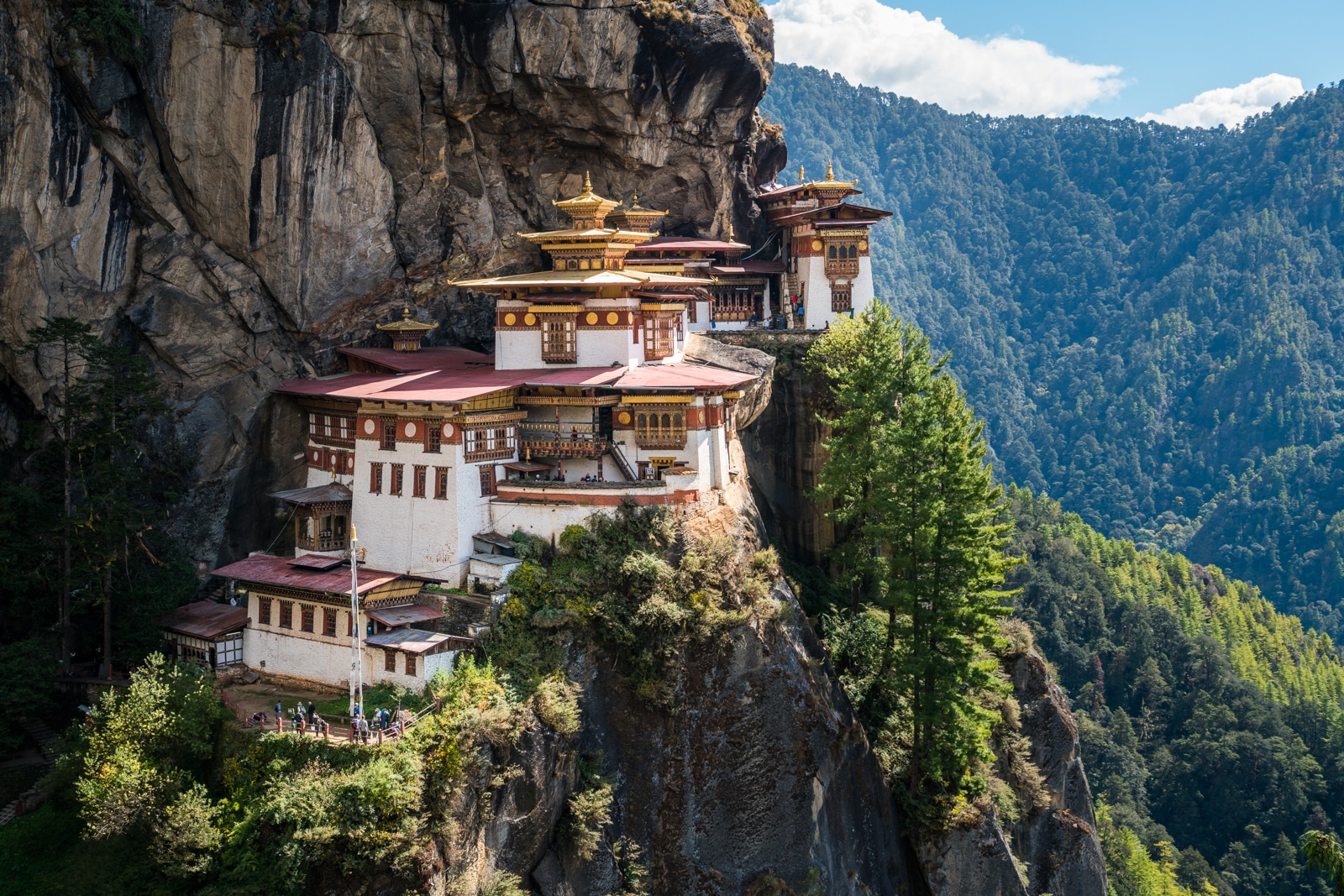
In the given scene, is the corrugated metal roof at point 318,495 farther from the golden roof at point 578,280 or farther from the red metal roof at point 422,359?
the golden roof at point 578,280

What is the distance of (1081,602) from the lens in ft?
325

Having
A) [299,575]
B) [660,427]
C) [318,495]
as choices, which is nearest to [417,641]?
[299,575]

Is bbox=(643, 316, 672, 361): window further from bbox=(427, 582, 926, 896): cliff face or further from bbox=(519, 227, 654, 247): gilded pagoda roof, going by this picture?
bbox=(427, 582, 926, 896): cliff face

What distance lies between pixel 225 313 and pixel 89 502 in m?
9.83

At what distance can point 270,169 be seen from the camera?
43125 mm

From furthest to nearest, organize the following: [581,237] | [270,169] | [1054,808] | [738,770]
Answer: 1. [1054,808]
2. [581,237]
3. [270,169]
4. [738,770]

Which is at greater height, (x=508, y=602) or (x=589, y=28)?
(x=589, y=28)

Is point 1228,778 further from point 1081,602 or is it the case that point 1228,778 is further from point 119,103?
point 119,103

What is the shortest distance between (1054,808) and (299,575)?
100 feet

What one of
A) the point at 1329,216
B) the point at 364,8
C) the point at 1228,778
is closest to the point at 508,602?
the point at 364,8

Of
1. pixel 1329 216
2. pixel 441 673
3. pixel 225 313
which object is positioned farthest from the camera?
pixel 1329 216

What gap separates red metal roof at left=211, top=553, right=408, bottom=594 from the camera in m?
36.3

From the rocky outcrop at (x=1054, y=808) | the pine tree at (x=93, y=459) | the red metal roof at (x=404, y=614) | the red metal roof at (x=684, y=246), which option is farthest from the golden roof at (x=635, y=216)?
the rocky outcrop at (x=1054, y=808)

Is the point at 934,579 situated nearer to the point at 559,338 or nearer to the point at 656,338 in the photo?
the point at 656,338
